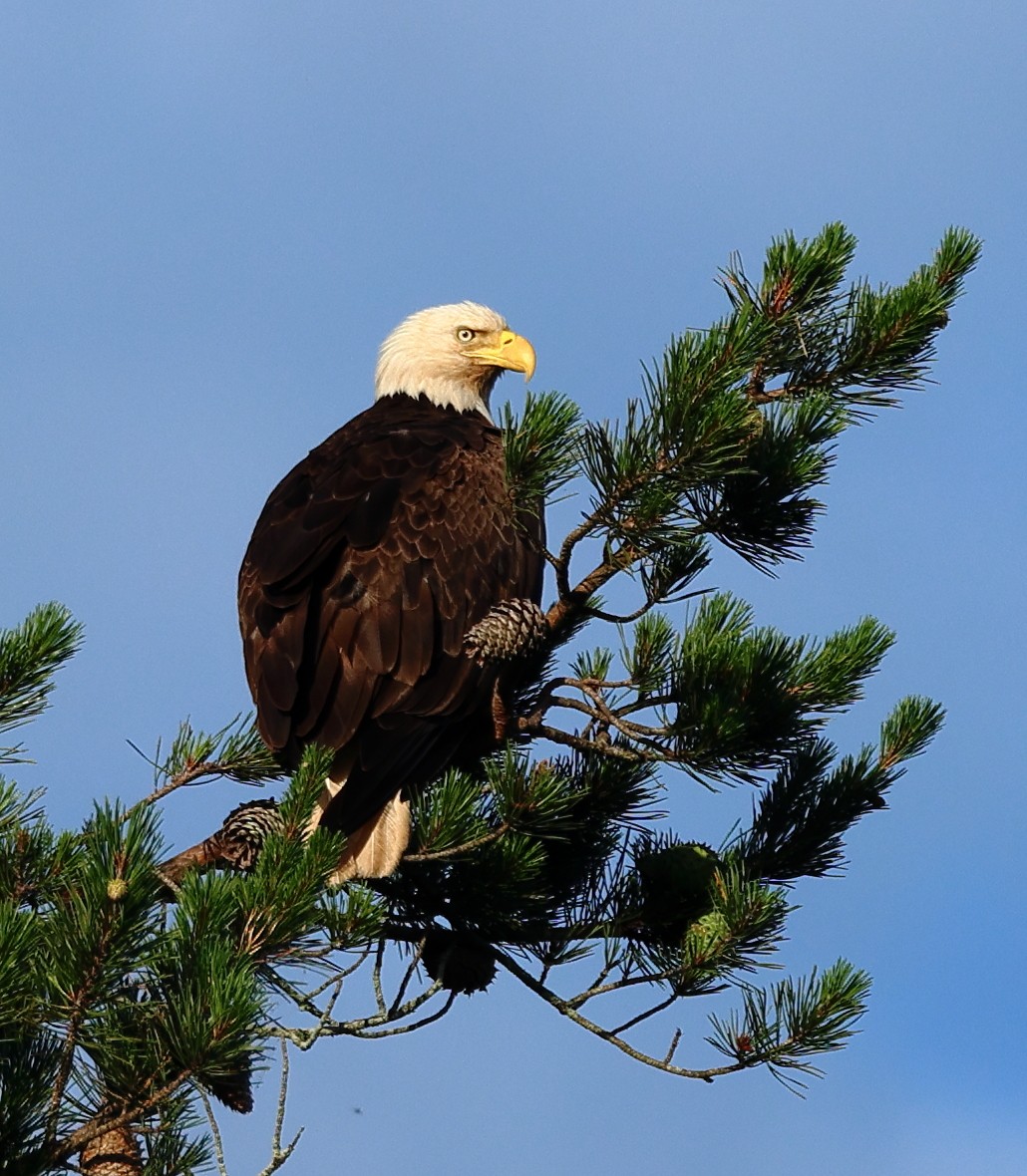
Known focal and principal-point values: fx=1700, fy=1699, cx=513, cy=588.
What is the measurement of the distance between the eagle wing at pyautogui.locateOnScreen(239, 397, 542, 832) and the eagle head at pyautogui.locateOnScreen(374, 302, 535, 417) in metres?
1.32

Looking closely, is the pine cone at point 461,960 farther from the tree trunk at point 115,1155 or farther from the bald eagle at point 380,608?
the tree trunk at point 115,1155

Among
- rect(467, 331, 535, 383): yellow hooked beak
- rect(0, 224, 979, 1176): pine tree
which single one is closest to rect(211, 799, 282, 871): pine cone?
rect(0, 224, 979, 1176): pine tree

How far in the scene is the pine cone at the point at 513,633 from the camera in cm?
488

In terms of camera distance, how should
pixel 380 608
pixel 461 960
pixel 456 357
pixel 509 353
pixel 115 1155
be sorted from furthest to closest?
pixel 456 357 → pixel 509 353 → pixel 380 608 → pixel 461 960 → pixel 115 1155

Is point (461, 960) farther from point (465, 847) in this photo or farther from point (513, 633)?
point (513, 633)

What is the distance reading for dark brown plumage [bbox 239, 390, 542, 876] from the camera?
5.18 metres

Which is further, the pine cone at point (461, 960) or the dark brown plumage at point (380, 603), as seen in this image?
the dark brown plumage at point (380, 603)

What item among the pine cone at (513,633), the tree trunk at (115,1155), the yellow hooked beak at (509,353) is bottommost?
the tree trunk at (115,1155)

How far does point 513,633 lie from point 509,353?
8.48ft

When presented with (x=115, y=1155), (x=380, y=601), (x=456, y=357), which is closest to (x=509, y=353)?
(x=456, y=357)

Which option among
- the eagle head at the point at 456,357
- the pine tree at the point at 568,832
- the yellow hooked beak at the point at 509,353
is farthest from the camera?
the eagle head at the point at 456,357

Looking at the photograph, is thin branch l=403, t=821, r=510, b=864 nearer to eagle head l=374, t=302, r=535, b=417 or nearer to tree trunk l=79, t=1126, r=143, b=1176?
tree trunk l=79, t=1126, r=143, b=1176

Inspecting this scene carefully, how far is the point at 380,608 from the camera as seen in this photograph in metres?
5.38

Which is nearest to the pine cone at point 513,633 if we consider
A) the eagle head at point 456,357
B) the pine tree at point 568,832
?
the pine tree at point 568,832
